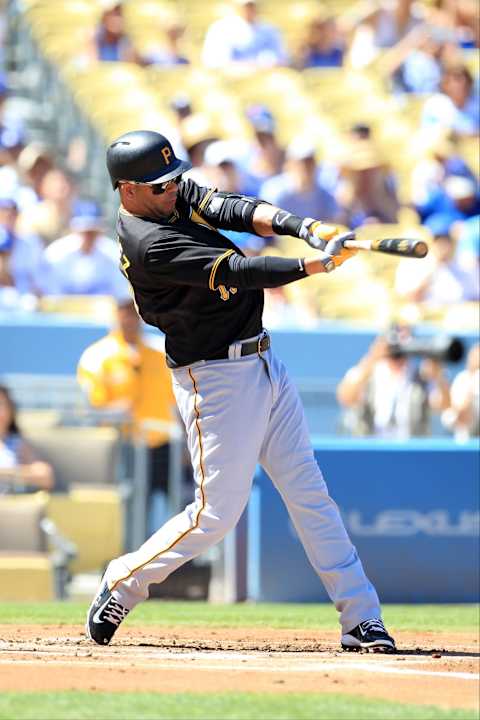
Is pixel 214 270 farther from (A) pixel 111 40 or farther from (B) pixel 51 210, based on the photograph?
(A) pixel 111 40

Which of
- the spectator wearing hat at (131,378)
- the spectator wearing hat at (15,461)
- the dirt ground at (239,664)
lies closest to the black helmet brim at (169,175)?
the dirt ground at (239,664)

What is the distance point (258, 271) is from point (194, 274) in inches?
9.7

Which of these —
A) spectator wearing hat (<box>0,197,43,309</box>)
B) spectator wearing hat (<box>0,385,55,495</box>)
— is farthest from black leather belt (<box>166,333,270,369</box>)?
spectator wearing hat (<box>0,197,43,309</box>)

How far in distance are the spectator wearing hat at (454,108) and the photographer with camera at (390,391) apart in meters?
4.47

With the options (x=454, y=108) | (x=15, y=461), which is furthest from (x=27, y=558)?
(x=454, y=108)

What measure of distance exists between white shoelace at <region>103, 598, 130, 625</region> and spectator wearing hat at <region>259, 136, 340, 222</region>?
712cm

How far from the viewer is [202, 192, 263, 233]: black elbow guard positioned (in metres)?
5.86

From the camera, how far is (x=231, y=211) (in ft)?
19.3

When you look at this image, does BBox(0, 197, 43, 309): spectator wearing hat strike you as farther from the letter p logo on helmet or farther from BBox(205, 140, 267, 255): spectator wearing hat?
the letter p logo on helmet

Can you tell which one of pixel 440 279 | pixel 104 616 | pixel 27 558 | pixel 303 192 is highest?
pixel 303 192

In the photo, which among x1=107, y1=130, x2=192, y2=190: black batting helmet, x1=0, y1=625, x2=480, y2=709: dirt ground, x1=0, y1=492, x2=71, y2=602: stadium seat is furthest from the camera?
x1=0, y1=492, x2=71, y2=602: stadium seat

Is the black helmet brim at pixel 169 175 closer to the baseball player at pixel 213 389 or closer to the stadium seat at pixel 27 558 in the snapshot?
the baseball player at pixel 213 389

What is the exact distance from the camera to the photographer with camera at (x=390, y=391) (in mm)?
10305

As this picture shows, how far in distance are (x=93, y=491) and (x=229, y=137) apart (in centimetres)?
499
